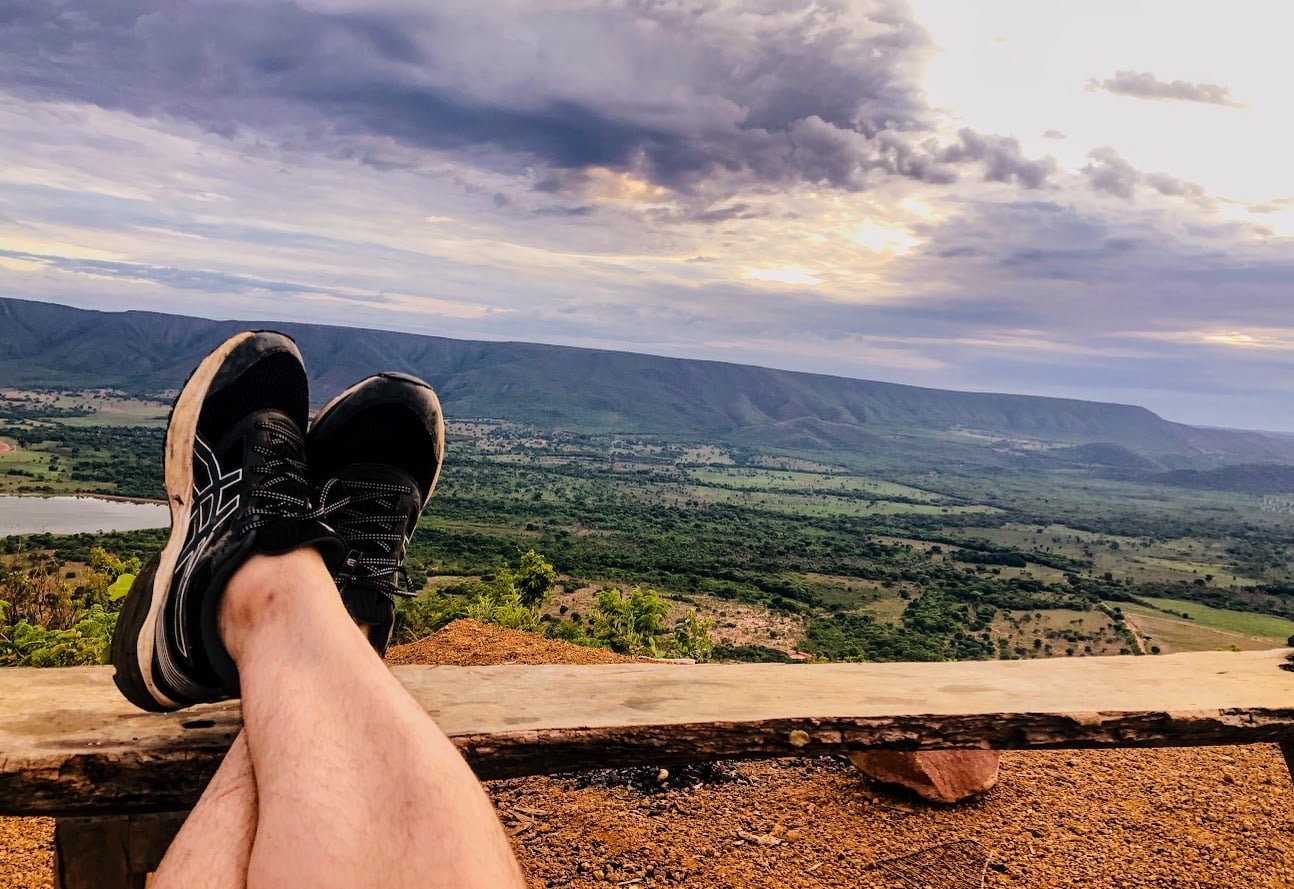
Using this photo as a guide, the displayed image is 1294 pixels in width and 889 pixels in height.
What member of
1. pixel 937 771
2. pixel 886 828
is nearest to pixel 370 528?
pixel 886 828

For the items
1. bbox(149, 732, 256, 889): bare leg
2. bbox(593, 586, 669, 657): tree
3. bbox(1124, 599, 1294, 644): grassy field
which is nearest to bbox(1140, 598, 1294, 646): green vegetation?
bbox(1124, 599, 1294, 644): grassy field

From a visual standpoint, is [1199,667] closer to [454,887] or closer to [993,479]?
[454,887]

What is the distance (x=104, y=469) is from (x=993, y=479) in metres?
150

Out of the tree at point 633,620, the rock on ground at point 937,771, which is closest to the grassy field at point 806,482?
the tree at point 633,620

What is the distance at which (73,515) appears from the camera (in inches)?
2020

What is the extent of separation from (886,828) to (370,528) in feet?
7.74

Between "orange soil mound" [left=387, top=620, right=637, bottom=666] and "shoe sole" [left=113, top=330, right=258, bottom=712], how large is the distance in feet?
10.8

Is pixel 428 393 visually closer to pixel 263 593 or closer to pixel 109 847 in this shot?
pixel 263 593

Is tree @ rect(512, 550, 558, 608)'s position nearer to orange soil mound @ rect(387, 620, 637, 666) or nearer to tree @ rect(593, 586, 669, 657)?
tree @ rect(593, 586, 669, 657)

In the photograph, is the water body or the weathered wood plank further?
the water body

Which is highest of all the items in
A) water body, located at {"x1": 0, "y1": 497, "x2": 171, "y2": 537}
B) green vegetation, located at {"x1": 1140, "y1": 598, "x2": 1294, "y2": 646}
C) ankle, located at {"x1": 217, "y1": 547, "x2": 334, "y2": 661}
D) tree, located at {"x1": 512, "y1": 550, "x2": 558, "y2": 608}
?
ankle, located at {"x1": 217, "y1": 547, "x2": 334, "y2": 661}

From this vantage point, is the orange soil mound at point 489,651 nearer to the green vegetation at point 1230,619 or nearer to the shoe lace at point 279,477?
the shoe lace at point 279,477

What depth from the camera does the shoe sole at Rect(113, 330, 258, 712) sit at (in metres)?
1.76

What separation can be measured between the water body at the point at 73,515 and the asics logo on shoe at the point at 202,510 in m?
47.7
